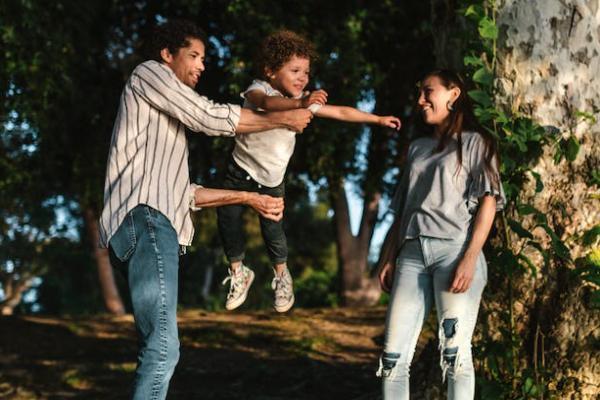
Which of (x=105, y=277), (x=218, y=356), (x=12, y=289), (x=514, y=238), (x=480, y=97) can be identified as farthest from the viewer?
(x=12, y=289)

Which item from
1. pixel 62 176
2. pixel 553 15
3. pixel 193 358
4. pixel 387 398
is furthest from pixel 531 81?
pixel 62 176

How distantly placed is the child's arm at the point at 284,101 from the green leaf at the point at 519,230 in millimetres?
1597

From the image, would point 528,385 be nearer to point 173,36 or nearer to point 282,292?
point 282,292

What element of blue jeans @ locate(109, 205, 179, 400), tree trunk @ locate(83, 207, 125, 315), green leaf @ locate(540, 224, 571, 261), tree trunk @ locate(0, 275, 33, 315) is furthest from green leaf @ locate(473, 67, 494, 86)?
tree trunk @ locate(0, 275, 33, 315)

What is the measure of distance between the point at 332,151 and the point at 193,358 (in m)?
3.70

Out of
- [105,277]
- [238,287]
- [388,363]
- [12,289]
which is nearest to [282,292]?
[238,287]

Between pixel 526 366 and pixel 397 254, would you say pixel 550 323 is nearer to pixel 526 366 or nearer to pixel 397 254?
pixel 526 366

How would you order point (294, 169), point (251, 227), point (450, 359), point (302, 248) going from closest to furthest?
point (450, 359) < point (294, 169) < point (251, 227) < point (302, 248)

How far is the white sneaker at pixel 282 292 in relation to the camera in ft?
17.8

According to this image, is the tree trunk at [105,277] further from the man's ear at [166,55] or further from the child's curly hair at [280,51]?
the man's ear at [166,55]

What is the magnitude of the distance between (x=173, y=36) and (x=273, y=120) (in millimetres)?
624

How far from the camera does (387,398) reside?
14.9 feet

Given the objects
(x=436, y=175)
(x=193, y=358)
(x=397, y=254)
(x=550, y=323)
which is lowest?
(x=193, y=358)

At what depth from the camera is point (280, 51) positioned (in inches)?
190
